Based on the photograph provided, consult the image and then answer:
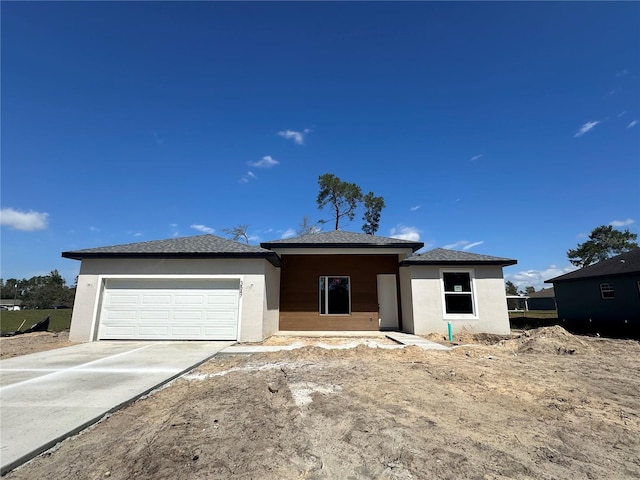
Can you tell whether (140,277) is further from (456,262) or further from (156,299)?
(456,262)

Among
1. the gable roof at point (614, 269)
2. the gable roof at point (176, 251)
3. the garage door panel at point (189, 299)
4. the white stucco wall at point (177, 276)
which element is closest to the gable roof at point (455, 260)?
the gable roof at point (176, 251)

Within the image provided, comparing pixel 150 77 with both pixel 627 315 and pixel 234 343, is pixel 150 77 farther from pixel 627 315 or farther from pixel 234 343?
pixel 627 315

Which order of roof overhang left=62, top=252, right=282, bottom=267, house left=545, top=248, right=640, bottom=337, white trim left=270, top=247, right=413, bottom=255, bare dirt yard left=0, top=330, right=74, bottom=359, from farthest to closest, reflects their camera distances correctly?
house left=545, top=248, right=640, bottom=337 < white trim left=270, top=247, right=413, bottom=255 < roof overhang left=62, top=252, right=282, bottom=267 < bare dirt yard left=0, top=330, right=74, bottom=359

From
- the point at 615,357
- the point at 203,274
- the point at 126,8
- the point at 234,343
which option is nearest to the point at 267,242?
the point at 203,274

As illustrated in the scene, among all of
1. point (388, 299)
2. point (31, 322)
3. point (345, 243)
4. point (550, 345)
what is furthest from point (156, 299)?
point (31, 322)

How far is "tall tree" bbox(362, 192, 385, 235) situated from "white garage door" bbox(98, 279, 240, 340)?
21837 millimetres

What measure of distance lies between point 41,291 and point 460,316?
83173mm

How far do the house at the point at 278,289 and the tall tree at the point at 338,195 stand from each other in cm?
1569

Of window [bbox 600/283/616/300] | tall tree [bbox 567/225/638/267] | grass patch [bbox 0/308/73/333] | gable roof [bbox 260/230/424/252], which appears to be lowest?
grass patch [bbox 0/308/73/333]

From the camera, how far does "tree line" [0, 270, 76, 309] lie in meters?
62.2

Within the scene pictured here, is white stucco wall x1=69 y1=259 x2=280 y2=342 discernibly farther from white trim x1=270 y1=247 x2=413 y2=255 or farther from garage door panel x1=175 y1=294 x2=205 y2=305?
white trim x1=270 y1=247 x2=413 y2=255

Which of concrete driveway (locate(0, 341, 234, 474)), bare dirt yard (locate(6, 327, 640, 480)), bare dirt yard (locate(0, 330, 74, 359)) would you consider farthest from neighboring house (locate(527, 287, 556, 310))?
bare dirt yard (locate(0, 330, 74, 359))

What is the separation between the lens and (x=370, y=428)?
3432 mm

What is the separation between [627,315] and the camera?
48.2ft
